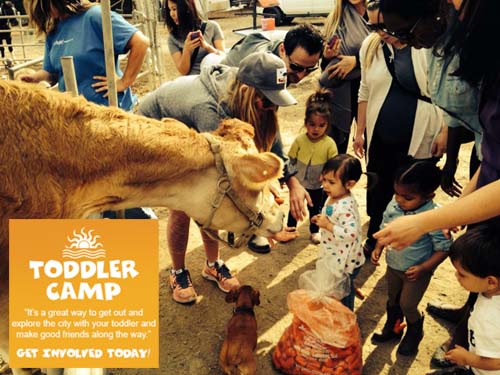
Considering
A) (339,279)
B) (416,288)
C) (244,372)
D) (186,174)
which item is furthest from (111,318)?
(416,288)

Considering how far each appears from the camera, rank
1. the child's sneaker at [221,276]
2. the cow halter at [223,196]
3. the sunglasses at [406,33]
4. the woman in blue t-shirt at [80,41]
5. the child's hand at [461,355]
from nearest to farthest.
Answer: the child's hand at [461,355] → the sunglasses at [406,33] → the cow halter at [223,196] → the woman in blue t-shirt at [80,41] → the child's sneaker at [221,276]

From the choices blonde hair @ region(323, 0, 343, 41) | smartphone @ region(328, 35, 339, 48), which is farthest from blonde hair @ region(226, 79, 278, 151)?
blonde hair @ region(323, 0, 343, 41)

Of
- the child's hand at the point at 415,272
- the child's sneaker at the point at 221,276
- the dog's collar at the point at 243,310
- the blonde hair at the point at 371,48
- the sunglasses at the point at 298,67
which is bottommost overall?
the child's sneaker at the point at 221,276

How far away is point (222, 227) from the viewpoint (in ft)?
8.34

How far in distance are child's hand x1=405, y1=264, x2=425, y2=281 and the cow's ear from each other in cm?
111

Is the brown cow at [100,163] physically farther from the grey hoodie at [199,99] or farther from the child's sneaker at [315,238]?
the child's sneaker at [315,238]

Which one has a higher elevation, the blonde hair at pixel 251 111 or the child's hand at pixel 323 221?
the blonde hair at pixel 251 111

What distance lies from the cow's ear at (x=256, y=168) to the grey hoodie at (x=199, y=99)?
456 millimetres

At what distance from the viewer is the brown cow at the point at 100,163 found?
1928 millimetres

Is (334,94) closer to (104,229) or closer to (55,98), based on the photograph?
(55,98)

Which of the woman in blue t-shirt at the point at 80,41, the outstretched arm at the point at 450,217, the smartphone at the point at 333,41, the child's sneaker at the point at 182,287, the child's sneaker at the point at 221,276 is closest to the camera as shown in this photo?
the outstretched arm at the point at 450,217

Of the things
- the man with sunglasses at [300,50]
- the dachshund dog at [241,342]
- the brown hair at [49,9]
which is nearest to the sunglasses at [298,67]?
the man with sunglasses at [300,50]

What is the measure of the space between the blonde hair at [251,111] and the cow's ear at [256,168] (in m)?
0.42

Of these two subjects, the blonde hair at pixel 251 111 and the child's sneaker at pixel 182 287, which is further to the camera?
the child's sneaker at pixel 182 287
